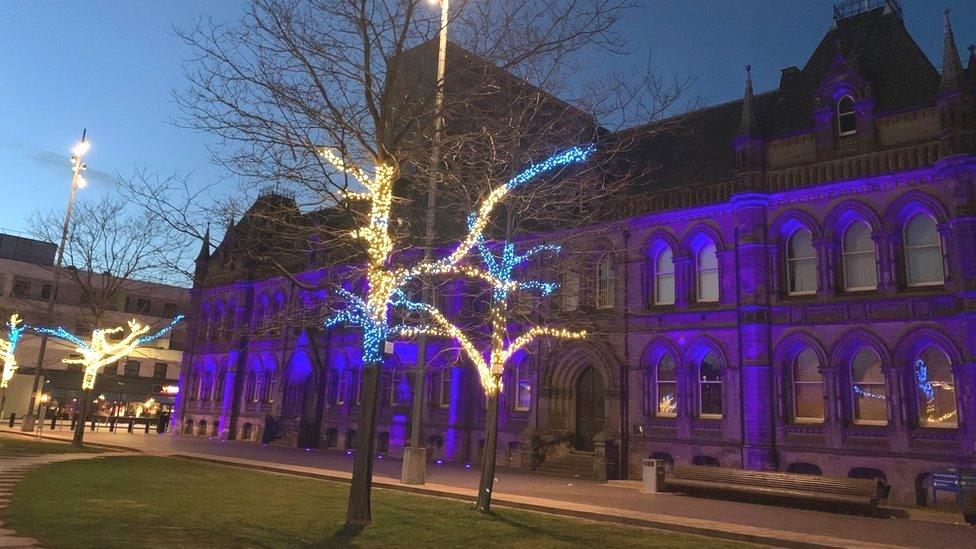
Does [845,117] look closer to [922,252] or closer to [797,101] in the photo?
[797,101]

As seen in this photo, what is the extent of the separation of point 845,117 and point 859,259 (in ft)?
16.3

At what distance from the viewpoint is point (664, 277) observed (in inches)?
1051

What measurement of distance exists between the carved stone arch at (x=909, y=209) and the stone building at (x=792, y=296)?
4cm

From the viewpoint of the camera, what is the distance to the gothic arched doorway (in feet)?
89.9

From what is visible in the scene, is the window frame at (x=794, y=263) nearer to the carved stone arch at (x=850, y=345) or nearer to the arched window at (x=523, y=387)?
the carved stone arch at (x=850, y=345)

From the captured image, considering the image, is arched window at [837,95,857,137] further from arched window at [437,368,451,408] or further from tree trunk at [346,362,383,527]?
arched window at [437,368,451,408]

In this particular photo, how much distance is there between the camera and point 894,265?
840 inches

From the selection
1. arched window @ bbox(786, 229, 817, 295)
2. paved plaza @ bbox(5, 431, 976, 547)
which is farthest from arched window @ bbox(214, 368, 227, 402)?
arched window @ bbox(786, 229, 817, 295)

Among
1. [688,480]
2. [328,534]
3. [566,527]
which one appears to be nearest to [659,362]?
[688,480]

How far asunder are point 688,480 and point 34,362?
189ft

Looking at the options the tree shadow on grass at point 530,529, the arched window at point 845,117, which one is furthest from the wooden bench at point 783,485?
the arched window at point 845,117

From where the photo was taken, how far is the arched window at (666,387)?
2545 cm

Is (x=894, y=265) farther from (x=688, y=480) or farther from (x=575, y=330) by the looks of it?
(x=575, y=330)

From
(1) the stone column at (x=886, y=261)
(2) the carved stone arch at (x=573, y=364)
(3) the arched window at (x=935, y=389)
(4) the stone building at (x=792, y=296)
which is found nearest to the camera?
(3) the arched window at (x=935, y=389)
